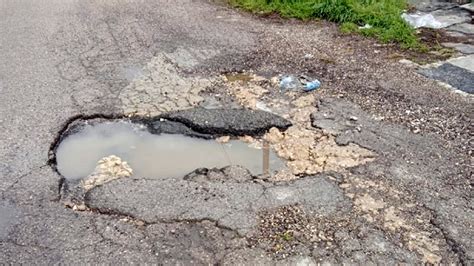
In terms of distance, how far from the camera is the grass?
6.91 meters

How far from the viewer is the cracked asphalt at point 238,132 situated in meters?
3.43

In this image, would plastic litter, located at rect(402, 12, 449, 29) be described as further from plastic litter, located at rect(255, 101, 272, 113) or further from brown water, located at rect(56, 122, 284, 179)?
brown water, located at rect(56, 122, 284, 179)

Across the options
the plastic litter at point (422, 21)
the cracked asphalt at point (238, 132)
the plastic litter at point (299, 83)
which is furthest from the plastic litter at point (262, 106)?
the plastic litter at point (422, 21)

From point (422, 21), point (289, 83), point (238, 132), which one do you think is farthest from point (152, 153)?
point (422, 21)

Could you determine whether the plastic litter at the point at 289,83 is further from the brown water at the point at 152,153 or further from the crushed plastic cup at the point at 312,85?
the brown water at the point at 152,153

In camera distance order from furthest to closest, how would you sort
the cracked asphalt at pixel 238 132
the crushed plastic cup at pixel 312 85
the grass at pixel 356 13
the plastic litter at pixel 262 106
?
the grass at pixel 356 13, the crushed plastic cup at pixel 312 85, the plastic litter at pixel 262 106, the cracked asphalt at pixel 238 132

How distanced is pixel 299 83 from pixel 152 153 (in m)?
1.98

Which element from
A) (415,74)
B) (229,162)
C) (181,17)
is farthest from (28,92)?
(415,74)

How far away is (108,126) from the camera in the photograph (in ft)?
15.9

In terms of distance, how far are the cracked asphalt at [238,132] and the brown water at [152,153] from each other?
0.51ft

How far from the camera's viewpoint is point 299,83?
18.5 feet

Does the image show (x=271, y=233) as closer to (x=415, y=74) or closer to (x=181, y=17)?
(x=415, y=74)

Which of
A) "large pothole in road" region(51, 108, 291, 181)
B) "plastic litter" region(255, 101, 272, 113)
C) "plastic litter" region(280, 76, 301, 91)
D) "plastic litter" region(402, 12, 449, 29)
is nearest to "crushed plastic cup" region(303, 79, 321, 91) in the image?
"plastic litter" region(280, 76, 301, 91)

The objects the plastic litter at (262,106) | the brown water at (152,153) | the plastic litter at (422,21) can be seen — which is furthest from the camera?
the plastic litter at (422,21)
